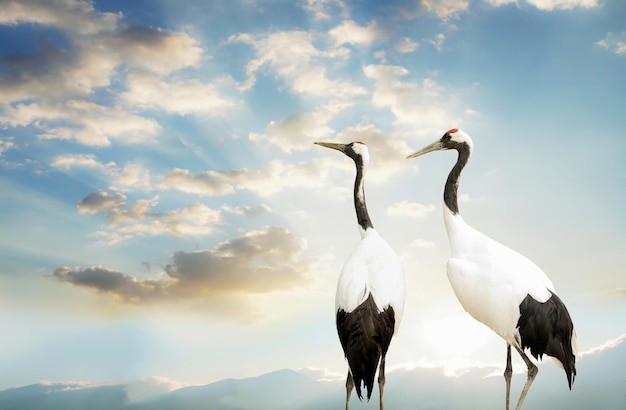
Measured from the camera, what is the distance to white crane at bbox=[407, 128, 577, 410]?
10.5m

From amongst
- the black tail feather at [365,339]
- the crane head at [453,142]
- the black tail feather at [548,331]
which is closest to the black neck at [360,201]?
the crane head at [453,142]

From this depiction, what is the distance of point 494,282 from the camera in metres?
10.8

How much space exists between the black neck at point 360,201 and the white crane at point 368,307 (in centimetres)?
36

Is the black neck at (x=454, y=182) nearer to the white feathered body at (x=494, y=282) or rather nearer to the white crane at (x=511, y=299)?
the white crane at (x=511, y=299)

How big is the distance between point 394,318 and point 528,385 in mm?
2110

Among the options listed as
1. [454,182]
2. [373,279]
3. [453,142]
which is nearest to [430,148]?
[453,142]

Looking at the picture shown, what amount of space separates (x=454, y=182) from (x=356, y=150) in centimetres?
176

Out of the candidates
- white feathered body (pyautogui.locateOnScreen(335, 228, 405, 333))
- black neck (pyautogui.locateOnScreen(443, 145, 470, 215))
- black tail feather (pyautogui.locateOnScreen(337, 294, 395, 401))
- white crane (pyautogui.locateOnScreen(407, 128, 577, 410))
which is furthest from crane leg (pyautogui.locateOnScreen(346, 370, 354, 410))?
black neck (pyautogui.locateOnScreen(443, 145, 470, 215))

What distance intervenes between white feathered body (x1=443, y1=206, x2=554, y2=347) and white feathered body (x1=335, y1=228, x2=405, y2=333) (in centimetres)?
91

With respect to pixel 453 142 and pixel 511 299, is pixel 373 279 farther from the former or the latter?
pixel 453 142

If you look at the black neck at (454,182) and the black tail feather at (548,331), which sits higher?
the black neck at (454,182)

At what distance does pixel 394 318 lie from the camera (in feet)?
35.2

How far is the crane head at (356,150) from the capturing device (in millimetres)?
12641

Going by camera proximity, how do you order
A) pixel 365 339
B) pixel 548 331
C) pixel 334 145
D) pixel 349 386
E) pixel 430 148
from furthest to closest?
pixel 334 145 < pixel 430 148 < pixel 349 386 < pixel 548 331 < pixel 365 339
